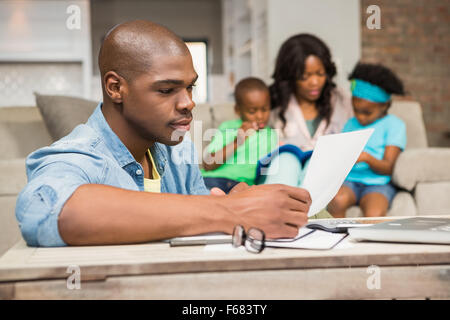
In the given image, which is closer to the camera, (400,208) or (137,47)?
(137,47)

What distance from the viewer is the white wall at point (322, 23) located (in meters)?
3.25

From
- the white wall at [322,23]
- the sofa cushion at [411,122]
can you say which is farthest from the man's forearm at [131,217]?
the white wall at [322,23]

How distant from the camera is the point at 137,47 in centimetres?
91

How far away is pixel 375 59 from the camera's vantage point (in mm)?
5199

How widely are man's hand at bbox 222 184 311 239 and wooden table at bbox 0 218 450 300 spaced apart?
0.28 feet

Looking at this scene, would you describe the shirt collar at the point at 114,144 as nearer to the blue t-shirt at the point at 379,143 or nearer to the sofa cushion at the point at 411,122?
the blue t-shirt at the point at 379,143

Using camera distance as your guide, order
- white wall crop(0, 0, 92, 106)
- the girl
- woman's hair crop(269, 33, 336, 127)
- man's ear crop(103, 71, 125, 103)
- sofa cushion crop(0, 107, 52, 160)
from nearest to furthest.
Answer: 1. man's ear crop(103, 71, 125, 103)
2. the girl
3. sofa cushion crop(0, 107, 52, 160)
4. woman's hair crop(269, 33, 336, 127)
5. white wall crop(0, 0, 92, 106)

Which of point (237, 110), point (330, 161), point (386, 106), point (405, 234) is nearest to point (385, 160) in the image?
point (386, 106)

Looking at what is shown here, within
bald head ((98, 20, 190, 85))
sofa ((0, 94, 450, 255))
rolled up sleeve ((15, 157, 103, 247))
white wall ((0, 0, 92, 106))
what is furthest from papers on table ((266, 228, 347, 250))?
white wall ((0, 0, 92, 106))

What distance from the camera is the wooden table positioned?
1.90 feet

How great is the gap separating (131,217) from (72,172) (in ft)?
0.42

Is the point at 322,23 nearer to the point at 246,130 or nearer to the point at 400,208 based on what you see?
the point at 246,130

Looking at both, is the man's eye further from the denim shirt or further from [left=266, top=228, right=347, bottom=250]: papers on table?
[left=266, top=228, right=347, bottom=250]: papers on table

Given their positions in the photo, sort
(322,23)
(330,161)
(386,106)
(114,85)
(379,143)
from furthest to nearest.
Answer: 1. (322,23)
2. (386,106)
3. (379,143)
4. (114,85)
5. (330,161)
